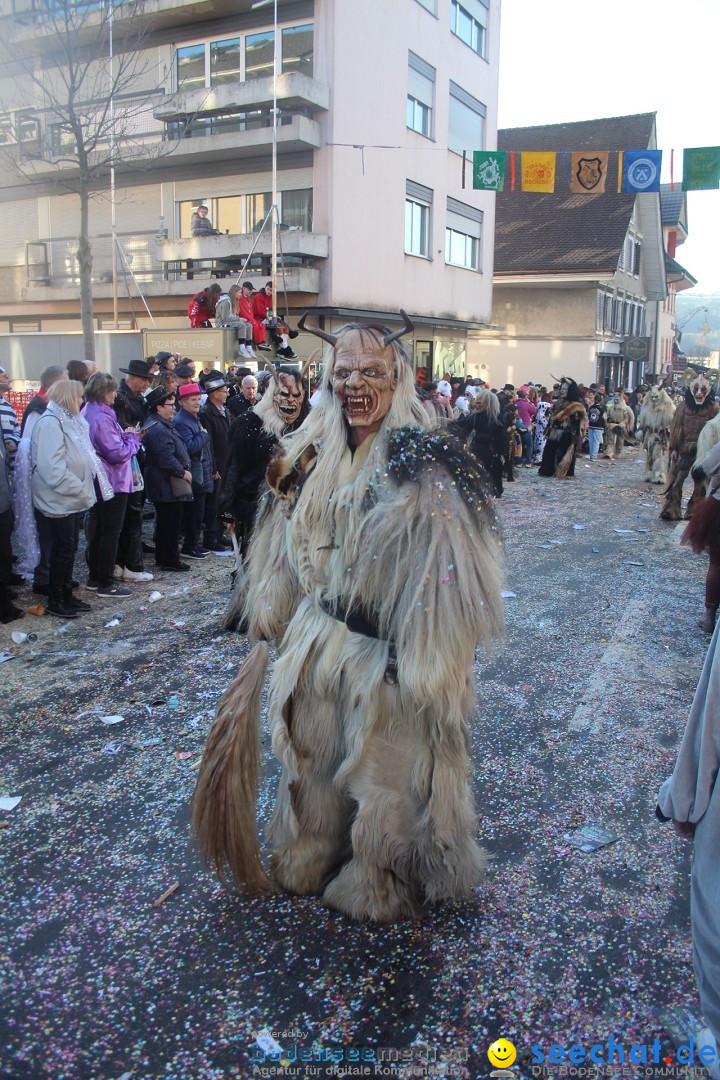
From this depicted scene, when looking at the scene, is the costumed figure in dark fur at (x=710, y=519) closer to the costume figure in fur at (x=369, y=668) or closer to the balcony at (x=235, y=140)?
the costume figure in fur at (x=369, y=668)

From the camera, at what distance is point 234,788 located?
9.23ft

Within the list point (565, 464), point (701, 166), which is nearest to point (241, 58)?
point (701, 166)

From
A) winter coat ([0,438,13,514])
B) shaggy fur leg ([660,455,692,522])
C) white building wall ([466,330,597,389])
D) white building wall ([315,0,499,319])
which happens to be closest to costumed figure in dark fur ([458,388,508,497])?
shaggy fur leg ([660,455,692,522])

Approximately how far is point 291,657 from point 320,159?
19230 millimetres

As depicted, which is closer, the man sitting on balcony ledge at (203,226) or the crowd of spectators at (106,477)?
the crowd of spectators at (106,477)

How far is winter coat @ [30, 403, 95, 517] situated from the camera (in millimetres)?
6336

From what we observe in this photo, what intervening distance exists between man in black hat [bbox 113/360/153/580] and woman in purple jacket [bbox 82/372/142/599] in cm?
24

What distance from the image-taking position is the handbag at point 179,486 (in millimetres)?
7840

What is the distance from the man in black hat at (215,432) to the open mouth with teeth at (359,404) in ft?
19.4

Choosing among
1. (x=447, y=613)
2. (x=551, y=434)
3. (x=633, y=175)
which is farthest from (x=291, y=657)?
(x=633, y=175)

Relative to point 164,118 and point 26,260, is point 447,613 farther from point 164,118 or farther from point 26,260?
point 26,260

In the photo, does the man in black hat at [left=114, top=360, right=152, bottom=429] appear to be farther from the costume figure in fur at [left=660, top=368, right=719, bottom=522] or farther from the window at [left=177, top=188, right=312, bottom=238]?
the window at [left=177, top=188, right=312, bottom=238]

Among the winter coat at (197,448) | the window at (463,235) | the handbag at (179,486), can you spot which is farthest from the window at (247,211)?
the handbag at (179,486)

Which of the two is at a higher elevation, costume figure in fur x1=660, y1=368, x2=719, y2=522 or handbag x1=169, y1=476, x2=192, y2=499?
costume figure in fur x1=660, y1=368, x2=719, y2=522
